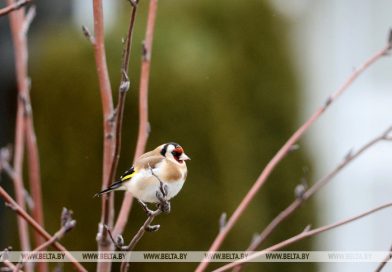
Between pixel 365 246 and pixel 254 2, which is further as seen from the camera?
pixel 365 246

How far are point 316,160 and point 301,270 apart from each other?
296 millimetres

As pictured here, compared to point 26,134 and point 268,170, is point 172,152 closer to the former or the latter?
point 268,170

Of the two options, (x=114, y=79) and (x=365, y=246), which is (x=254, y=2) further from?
(x=365, y=246)

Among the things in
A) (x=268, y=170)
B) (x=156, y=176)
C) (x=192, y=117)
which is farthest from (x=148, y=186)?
(x=192, y=117)

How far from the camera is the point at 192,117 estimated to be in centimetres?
142

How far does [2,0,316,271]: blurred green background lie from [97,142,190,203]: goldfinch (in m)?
0.48

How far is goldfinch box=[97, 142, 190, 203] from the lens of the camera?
613 mm

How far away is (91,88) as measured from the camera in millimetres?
1524

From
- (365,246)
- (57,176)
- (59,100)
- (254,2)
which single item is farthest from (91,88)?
(365,246)

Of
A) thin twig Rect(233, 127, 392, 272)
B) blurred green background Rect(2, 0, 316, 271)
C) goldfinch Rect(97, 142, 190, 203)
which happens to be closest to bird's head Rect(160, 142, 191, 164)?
goldfinch Rect(97, 142, 190, 203)

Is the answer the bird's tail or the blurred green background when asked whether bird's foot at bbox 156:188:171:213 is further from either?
the blurred green background

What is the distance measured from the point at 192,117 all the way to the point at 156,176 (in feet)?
2.69

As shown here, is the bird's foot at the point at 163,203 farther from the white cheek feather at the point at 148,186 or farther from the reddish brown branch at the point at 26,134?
the reddish brown branch at the point at 26,134

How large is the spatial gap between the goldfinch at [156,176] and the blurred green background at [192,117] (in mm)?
483
